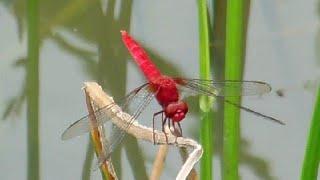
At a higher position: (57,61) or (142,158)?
(57,61)

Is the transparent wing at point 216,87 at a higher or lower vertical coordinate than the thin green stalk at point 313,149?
higher

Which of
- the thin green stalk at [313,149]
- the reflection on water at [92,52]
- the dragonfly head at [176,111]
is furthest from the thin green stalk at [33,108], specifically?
the thin green stalk at [313,149]

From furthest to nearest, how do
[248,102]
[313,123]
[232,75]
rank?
1. [248,102]
2. [232,75]
3. [313,123]

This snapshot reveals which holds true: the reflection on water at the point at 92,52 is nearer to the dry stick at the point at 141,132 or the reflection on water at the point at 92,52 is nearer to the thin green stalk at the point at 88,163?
the thin green stalk at the point at 88,163

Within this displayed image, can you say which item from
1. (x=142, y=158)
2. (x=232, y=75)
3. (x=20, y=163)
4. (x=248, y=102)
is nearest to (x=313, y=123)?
(x=232, y=75)

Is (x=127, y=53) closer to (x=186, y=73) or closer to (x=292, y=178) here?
(x=186, y=73)

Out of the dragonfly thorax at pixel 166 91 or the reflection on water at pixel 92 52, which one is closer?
the dragonfly thorax at pixel 166 91

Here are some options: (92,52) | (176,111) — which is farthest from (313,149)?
(92,52)
